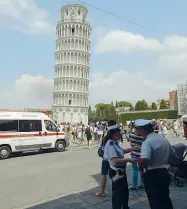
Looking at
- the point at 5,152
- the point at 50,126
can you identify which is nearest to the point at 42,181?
the point at 5,152

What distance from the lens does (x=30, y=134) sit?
1382cm

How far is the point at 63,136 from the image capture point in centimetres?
1538

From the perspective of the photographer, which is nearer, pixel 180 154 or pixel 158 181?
pixel 158 181

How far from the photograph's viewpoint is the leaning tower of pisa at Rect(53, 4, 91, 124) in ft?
297

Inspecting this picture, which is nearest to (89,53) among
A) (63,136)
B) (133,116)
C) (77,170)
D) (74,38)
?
(74,38)

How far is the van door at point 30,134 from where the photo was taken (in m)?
13.6

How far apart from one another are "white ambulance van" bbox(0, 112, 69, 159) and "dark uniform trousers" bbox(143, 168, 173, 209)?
35.7ft

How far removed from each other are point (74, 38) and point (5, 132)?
8083 centimetres

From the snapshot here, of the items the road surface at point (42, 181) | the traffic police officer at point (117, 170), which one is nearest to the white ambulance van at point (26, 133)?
the road surface at point (42, 181)

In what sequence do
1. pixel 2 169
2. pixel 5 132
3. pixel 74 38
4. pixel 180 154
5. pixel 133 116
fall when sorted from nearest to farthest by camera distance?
pixel 180 154
pixel 2 169
pixel 5 132
pixel 133 116
pixel 74 38

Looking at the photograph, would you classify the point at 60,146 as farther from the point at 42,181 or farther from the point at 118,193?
the point at 118,193

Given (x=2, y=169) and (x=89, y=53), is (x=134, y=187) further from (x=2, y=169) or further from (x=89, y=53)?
(x=89, y=53)

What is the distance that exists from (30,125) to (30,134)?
503 millimetres

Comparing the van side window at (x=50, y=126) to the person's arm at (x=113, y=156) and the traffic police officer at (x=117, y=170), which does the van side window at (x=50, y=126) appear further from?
the person's arm at (x=113, y=156)
